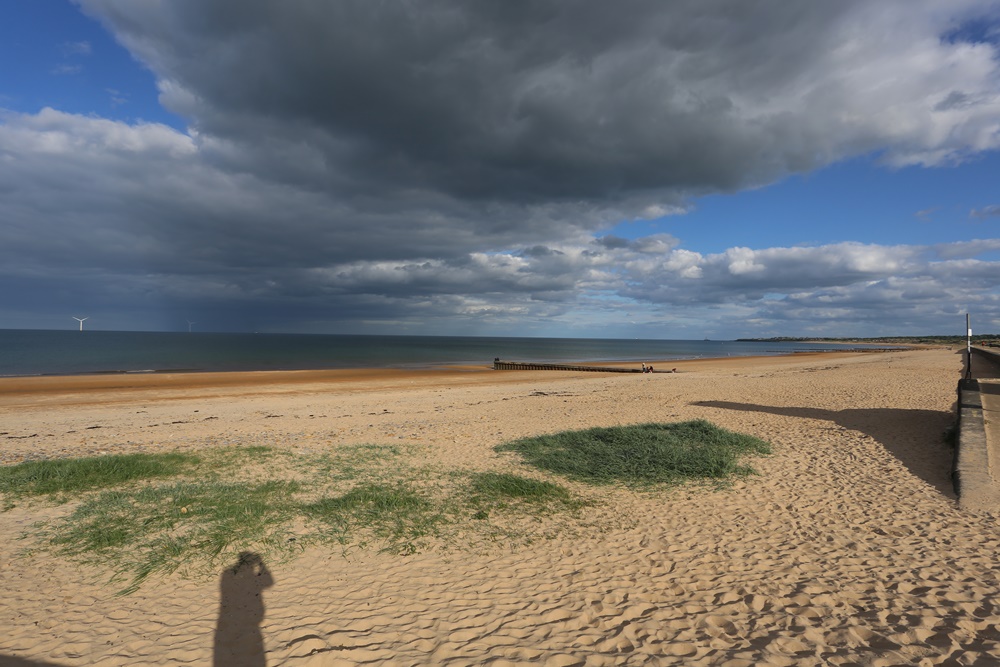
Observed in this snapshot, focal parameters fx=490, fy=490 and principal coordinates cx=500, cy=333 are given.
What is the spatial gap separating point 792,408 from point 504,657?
17.2 m

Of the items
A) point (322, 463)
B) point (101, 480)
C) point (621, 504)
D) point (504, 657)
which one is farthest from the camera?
point (322, 463)

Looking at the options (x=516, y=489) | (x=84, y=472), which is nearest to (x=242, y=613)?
(x=516, y=489)

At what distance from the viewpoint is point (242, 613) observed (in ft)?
17.3

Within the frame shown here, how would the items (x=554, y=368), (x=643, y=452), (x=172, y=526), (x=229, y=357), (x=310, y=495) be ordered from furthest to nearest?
(x=229, y=357) < (x=554, y=368) < (x=643, y=452) < (x=310, y=495) < (x=172, y=526)

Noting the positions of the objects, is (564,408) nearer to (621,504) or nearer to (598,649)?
(621,504)

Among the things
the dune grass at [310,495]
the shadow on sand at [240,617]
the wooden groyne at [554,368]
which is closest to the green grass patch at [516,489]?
the dune grass at [310,495]

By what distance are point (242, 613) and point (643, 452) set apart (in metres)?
8.77

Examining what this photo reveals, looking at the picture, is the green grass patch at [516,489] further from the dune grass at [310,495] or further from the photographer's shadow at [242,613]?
the photographer's shadow at [242,613]

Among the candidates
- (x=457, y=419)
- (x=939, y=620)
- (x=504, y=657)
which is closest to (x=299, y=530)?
(x=504, y=657)

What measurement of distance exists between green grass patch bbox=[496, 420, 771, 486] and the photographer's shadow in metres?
6.18

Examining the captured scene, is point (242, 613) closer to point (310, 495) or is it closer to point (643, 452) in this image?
point (310, 495)

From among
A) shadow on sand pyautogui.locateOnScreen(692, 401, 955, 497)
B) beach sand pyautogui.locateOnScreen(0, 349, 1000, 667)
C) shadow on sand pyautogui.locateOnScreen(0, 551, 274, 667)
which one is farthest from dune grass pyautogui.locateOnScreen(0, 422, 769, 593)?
shadow on sand pyautogui.locateOnScreen(692, 401, 955, 497)

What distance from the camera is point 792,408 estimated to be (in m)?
17.9

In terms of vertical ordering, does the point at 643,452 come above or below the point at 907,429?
below
